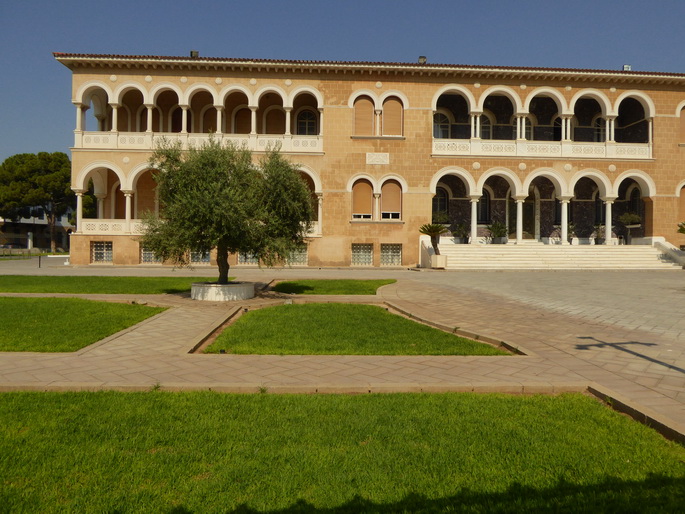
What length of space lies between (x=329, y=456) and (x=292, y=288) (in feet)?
36.3

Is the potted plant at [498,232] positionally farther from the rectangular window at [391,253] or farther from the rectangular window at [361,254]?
the rectangular window at [361,254]

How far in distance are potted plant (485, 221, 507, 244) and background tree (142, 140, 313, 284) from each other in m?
18.3

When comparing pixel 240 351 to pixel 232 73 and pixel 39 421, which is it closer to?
pixel 39 421

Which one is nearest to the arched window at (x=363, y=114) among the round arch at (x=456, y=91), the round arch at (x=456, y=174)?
the round arch at (x=456, y=91)

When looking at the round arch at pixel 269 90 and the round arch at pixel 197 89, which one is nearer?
the round arch at pixel 197 89

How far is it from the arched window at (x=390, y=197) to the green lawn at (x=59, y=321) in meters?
18.1

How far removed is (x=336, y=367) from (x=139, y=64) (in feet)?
86.7

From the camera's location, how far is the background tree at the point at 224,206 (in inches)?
428

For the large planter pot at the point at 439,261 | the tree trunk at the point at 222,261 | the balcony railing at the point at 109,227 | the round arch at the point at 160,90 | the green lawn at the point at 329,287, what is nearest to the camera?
the tree trunk at the point at 222,261

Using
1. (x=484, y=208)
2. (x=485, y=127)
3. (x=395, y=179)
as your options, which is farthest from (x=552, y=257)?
(x=485, y=127)

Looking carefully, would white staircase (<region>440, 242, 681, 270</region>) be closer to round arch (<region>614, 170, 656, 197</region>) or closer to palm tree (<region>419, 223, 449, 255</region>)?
palm tree (<region>419, 223, 449, 255</region>)

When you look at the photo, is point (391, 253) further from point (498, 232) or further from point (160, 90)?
point (160, 90)

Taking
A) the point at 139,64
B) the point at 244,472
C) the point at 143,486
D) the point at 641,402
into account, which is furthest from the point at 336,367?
the point at 139,64

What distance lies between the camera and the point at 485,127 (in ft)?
94.6
